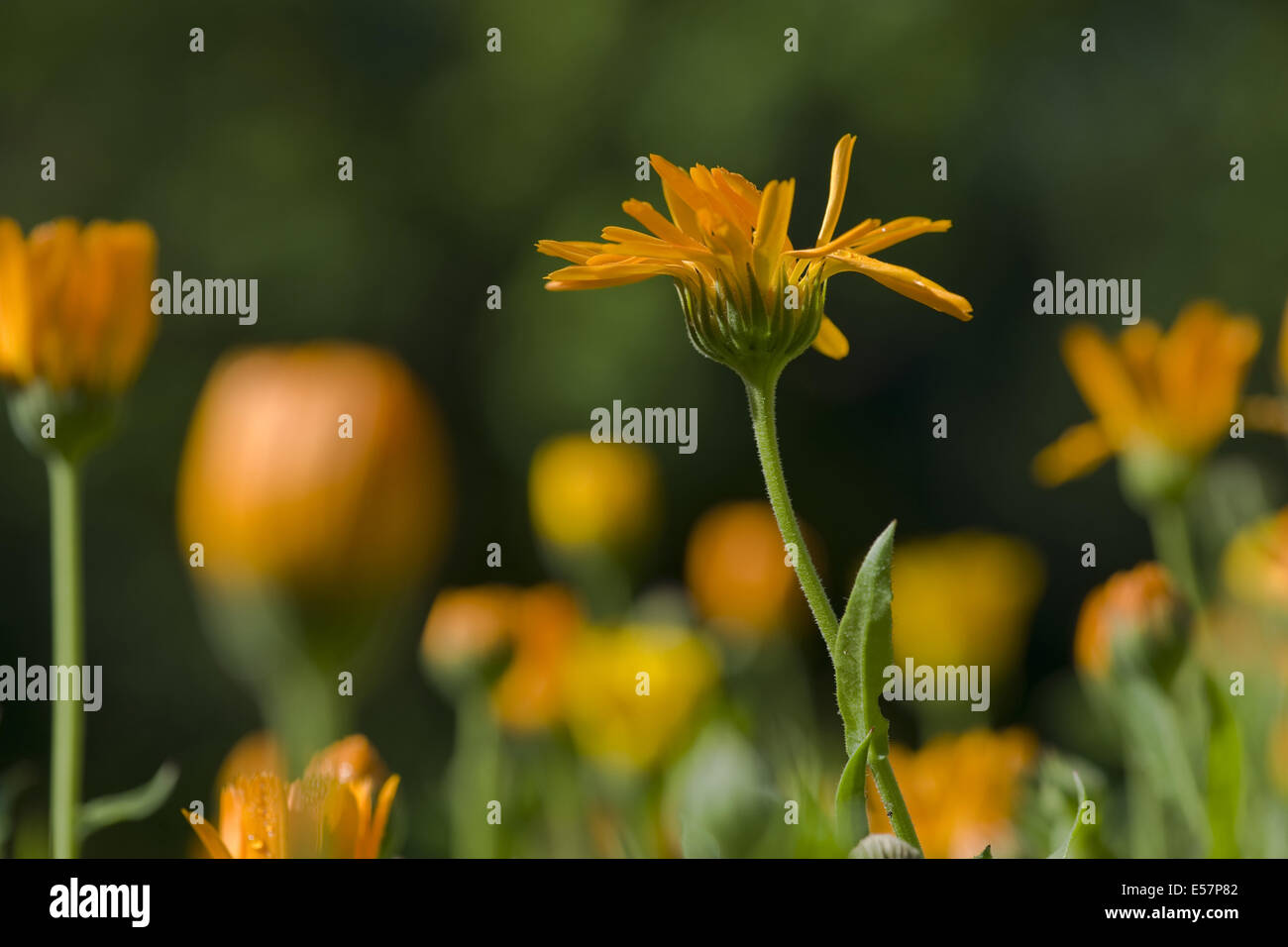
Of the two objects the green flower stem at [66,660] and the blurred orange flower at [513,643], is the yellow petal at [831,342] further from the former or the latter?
the blurred orange flower at [513,643]

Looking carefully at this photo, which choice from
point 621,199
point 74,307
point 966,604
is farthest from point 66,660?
point 621,199

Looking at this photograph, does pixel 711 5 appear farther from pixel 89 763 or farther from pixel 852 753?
pixel 852 753

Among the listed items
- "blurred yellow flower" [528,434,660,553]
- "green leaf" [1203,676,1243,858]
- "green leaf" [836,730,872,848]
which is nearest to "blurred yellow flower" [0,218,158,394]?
"green leaf" [836,730,872,848]

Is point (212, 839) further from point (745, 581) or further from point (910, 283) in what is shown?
point (745, 581)

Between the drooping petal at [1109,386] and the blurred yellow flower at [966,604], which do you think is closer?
the drooping petal at [1109,386]

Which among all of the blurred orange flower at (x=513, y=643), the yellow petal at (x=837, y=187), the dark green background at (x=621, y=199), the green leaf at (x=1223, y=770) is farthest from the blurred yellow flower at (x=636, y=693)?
the dark green background at (x=621, y=199)

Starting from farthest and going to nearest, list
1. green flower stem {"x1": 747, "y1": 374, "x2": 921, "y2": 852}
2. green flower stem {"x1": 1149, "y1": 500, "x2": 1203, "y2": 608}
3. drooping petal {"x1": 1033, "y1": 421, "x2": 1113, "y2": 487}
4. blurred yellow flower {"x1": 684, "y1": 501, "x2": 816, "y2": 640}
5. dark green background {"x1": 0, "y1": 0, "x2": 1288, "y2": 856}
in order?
1. dark green background {"x1": 0, "y1": 0, "x2": 1288, "y2": 856}
2. blurred yellow flower {"x1": 684, "y1": 501, "x2": 816, "y2": 640}
3. drooping petal {"x1": 1033, "y1": 421, "x2": 1113, "y2": 487}
4. green flower stem {"x1": 1149, "y1": 500, "x2": 1203, "y2": 608}
5. green flower stem {"x1": 747, "y1": 374, "x2": 921, "y2": 852}

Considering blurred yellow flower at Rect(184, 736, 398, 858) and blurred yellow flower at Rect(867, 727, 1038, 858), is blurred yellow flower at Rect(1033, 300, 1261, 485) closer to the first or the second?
blurred yellow flower at Rect(867, 727, 1038, 858)
